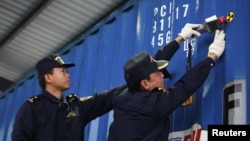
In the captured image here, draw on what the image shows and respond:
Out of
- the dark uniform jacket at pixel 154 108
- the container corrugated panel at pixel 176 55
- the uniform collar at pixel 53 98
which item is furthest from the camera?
the uniform collar at pixel 53 98

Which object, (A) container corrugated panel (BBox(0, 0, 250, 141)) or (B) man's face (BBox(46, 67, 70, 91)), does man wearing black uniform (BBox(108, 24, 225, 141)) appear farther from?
(B) man's face (BBox(46, 67, 70, 91))

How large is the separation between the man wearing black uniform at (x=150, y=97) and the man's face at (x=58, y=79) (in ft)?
1.71

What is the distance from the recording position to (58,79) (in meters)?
3.56

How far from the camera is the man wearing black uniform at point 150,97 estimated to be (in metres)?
2.92

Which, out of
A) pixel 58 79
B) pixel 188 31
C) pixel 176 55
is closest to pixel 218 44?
pixel 188 31

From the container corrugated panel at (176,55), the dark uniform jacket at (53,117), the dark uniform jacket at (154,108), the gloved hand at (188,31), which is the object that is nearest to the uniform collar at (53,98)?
the dark uniform jacket at (53,117)

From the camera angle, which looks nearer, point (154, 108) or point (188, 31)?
point (154, 108)

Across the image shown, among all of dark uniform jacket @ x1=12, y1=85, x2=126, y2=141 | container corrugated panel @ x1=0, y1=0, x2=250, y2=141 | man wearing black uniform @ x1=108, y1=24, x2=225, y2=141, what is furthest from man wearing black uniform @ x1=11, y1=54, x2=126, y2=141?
container corrugated panel @ x1=0, y1=0, x2=250, y2=141

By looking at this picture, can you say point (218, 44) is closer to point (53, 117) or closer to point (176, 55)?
point (176, 55)

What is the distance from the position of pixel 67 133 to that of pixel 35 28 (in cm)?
318

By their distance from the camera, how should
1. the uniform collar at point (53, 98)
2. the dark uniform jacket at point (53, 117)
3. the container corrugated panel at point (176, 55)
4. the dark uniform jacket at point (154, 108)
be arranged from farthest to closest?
the uniform collar at point (53, 98), the dark uniform jacket at point (53, 117), the container corrugated panel at point (176, 55), the dark uniform jacket at point (154, 108)

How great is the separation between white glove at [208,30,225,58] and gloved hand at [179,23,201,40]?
0.18m

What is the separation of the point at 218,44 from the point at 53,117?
1237mm

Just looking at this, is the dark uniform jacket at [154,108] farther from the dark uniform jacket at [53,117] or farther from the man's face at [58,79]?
the man's face at [58,79]
